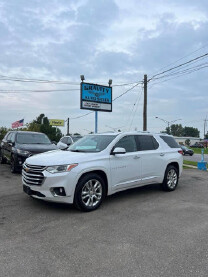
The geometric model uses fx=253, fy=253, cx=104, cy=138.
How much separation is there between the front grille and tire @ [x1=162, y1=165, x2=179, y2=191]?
3668mm

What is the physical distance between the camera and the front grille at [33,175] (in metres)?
5.07

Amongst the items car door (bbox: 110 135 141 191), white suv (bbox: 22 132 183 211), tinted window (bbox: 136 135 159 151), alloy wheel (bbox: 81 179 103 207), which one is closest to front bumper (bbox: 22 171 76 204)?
white suv (bbox: 22 132 183 211)

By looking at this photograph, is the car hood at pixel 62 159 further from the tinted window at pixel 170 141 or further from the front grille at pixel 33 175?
the tinted window at pixel 170 141

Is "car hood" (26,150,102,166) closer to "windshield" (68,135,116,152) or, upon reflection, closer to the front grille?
the front grille

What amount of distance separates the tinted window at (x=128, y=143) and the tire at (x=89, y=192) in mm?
1149

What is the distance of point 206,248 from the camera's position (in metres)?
3.59

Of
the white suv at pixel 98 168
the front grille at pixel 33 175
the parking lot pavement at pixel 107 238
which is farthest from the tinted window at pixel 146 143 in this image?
the front grille at pixel 33 175

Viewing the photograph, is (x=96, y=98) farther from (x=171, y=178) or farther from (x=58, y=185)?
(x=58, y=185)

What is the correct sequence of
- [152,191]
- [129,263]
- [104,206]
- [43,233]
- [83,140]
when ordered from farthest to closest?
[152,191]
[83,140]
[104,206]
[43,233]
[129,263]

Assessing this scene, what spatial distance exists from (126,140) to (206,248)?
3.31 m

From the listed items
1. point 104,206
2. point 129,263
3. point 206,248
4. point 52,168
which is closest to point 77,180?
point 52,168

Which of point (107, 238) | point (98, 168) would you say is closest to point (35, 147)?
point (98, 168)

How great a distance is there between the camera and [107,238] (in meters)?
3.91

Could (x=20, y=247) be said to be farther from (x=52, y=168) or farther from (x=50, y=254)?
(x=52, y=168)
